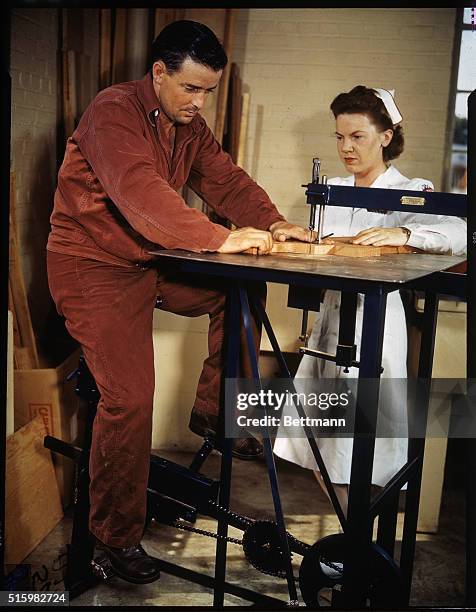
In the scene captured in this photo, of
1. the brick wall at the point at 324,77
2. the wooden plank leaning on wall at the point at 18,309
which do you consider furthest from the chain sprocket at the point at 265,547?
the brick wall at the point at 324,77

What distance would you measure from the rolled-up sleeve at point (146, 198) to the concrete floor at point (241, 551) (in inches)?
54.6

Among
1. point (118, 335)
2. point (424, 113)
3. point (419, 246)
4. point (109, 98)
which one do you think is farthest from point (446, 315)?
point (109, 98)

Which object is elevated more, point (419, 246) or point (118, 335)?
point (419, 246)

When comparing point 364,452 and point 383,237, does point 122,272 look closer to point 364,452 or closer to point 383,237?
point 383,237

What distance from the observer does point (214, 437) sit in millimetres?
2920

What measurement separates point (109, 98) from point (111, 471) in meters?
1.26

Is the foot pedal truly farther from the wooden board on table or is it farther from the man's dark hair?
the man's dark hair

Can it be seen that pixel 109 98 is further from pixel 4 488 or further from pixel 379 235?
pixel 4 488

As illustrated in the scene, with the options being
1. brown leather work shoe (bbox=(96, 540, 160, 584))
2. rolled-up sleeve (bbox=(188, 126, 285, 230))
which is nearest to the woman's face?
rolled-up sleeve (bbox=(188, 126, 285, 230))

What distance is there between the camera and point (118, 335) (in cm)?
262

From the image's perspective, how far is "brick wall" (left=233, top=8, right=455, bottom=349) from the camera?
4230 millimetres

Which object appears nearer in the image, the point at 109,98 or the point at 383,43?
the point at 109,98

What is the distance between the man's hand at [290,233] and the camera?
267 centimetres

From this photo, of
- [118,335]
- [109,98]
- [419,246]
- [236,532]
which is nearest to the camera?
[109,98]
